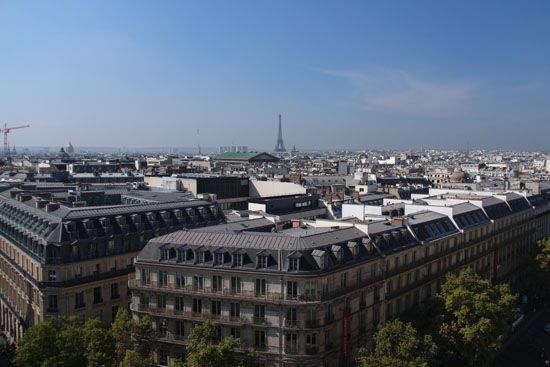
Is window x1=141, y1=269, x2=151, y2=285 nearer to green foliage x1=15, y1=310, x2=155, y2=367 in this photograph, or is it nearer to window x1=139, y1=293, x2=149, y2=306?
window x1=139, y1=293, x2=149, y2=306

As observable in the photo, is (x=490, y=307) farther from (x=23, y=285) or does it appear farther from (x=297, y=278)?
(x=23, y=285)

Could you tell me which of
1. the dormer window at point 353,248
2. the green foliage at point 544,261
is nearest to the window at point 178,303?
the dormer window at point 353,248

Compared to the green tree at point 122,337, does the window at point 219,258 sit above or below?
above

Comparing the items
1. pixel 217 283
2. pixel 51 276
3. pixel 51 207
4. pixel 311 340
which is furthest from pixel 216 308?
pixel 51 207

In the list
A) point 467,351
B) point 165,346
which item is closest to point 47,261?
point 165,346

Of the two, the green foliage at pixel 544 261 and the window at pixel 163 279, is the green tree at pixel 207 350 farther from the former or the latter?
the green foliage at pixel 544 261

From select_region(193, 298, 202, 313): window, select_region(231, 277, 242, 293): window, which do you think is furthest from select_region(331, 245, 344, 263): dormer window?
select_region(193, 298, 202, 313): window
